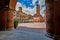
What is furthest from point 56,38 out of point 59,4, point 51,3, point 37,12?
point 37,12

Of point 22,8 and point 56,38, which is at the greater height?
point 22,8

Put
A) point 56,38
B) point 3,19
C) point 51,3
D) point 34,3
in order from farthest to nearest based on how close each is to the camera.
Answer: point 34,3, point 3,19, point 51,3, point 56,38

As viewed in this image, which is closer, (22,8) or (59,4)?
(59,4)

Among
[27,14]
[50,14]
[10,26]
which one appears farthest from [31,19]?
[50,14]

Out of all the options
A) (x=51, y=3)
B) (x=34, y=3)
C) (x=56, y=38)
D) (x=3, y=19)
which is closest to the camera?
(x=56, y=38)

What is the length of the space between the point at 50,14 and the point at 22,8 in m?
8.15

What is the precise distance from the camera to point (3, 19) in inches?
301

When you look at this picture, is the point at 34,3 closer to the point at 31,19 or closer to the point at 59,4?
the point at 31,19

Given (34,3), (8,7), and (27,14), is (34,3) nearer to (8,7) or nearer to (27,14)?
(27,14)

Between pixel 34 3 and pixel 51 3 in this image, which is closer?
pixel 51 3

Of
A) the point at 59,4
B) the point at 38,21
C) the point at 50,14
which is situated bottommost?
the point at 38,21

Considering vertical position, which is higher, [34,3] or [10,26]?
[34,3]

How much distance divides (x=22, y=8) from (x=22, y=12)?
0.43 m

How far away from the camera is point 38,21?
1334 centimetres
